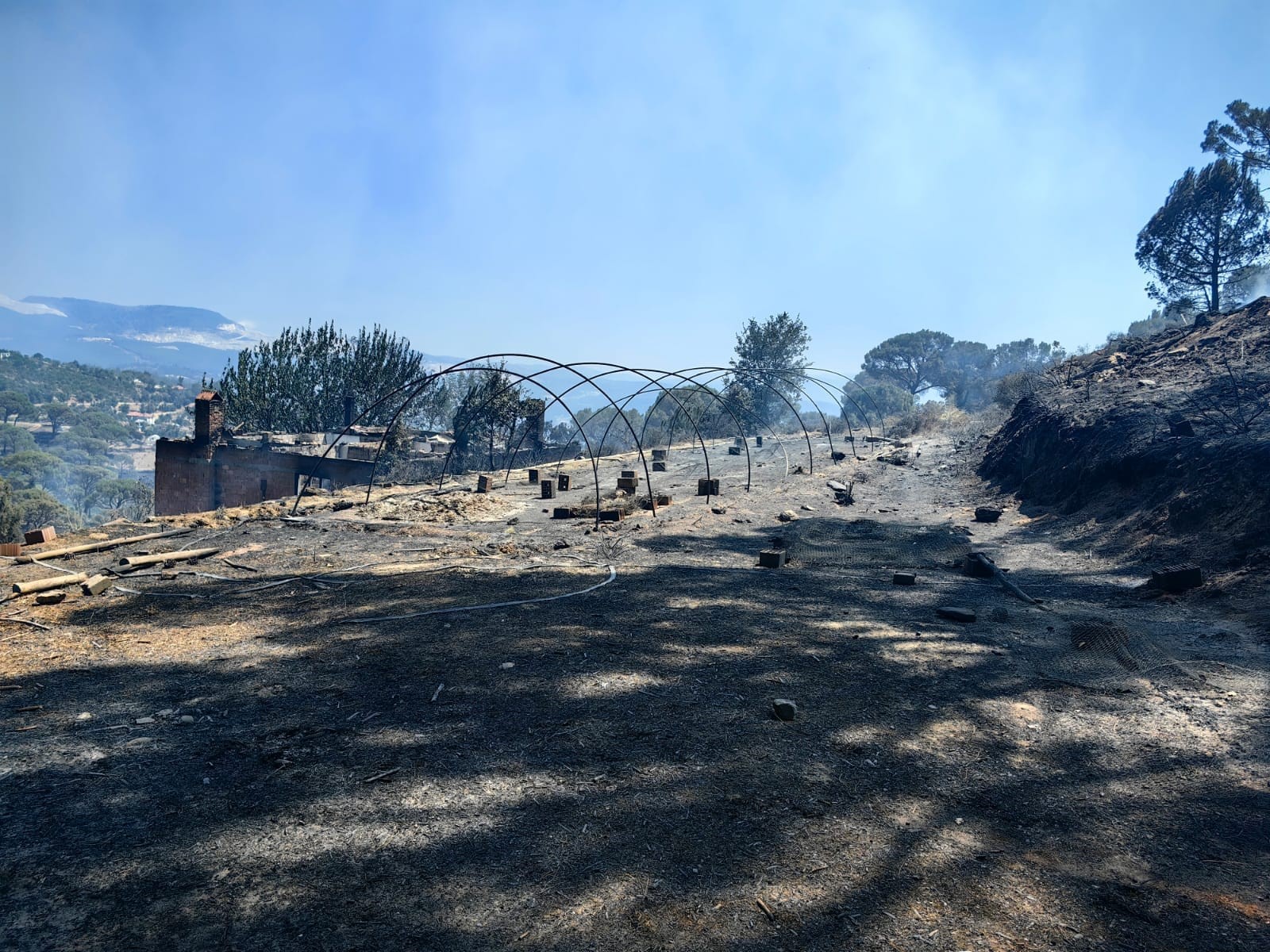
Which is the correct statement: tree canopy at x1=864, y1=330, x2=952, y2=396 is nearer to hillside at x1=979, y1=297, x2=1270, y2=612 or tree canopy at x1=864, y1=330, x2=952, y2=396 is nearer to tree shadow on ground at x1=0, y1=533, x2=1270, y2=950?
hillside at x1=979, y1=297, x2=1270, y2=612

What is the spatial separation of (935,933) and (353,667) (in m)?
4.58

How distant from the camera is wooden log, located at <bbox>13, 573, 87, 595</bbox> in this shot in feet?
25.1

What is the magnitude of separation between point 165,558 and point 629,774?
8.42 m

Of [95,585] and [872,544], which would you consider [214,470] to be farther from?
[872,544]

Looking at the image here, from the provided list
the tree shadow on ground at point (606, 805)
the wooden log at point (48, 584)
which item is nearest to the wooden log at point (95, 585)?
the wooden log at point (48, 584)

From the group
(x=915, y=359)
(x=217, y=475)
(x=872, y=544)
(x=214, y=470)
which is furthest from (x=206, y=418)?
(x=915, y=359)

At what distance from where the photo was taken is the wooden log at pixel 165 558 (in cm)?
921

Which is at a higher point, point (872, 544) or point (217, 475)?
point (217, 475)

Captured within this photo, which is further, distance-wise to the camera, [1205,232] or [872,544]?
[1205,232]

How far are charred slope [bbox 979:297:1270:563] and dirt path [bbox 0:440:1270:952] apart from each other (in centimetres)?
306

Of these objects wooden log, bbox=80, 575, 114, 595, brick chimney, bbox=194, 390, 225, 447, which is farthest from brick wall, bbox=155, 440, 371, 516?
wooden log, bbox=80, 575, 114, 595

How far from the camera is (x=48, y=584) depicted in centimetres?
796

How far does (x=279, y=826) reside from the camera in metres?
3.51

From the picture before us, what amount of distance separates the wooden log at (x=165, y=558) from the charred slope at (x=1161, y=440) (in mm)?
13650
